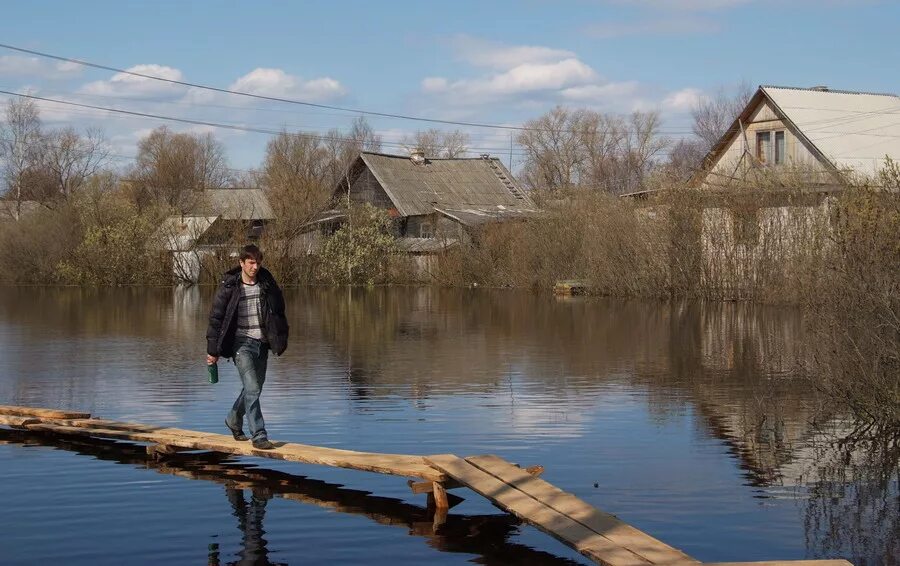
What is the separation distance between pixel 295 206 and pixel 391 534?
53.7m

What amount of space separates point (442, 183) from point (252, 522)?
2482 inches

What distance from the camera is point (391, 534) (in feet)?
30.0

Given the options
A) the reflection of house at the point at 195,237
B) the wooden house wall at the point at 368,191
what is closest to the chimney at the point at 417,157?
the wooden house wall at the point at 368,191

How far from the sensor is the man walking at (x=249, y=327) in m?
11.5

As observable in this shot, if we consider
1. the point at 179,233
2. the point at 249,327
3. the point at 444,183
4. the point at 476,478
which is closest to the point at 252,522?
the point at 476,478

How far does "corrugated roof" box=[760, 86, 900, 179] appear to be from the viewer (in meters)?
47.1

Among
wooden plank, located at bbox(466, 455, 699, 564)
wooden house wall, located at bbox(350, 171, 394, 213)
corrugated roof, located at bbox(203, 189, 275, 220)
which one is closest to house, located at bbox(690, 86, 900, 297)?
wooden plank, located at bbox(466, 455, 699, 564)

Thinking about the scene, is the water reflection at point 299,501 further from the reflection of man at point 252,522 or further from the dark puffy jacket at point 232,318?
the dark puffy jacket at point 232,318

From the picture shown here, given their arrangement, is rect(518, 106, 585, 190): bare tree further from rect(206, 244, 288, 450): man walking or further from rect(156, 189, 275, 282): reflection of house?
rect(206, 244, 288, 450): man walking

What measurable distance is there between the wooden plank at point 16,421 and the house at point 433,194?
153 feet

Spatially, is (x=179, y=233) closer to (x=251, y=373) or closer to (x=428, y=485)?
(x=251, y=373)

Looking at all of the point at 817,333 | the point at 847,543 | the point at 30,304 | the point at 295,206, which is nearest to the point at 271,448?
the point at 847,543

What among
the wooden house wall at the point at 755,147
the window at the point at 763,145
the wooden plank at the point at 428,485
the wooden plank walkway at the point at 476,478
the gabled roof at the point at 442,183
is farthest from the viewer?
the gabled roof at the point at 442,183

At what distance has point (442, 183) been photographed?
2832 inches
